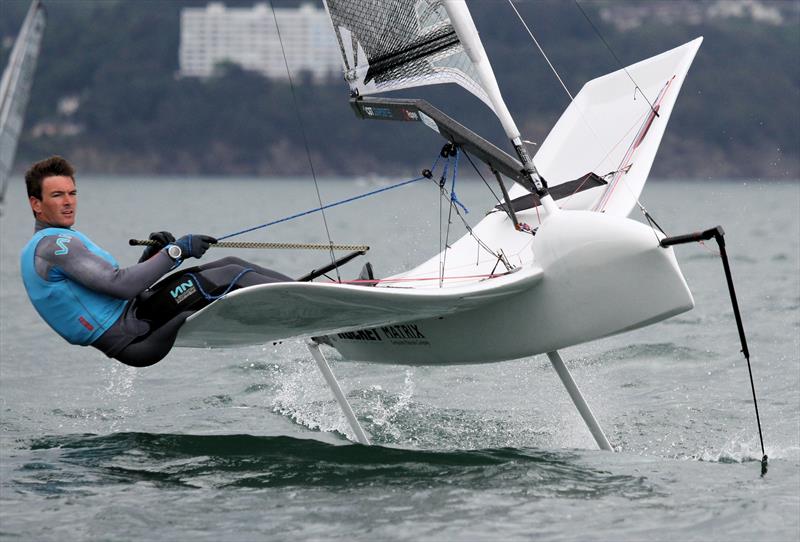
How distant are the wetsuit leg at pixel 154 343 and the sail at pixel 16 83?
13182mm

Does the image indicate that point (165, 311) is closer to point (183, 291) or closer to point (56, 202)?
point (183, 291)

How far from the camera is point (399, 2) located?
197 inches

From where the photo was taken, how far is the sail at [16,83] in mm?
17109

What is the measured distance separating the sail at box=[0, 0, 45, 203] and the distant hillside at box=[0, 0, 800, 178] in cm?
2609

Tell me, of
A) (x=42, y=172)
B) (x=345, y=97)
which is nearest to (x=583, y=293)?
(x=42, y=172)

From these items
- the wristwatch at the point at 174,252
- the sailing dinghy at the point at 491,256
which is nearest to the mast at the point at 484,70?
the sailing dinghy at the point at 491,256

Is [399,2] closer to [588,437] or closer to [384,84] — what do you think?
[384,84]

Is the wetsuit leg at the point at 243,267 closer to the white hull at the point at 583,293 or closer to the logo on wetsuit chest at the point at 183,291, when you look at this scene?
the logo on wetsuit chest at the point at 183,291

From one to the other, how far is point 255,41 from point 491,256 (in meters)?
85.7

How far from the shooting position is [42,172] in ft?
14.0

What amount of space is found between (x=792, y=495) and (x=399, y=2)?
2.41 meters

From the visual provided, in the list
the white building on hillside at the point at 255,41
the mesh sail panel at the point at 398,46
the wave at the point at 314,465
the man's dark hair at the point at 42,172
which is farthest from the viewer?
the white building on hillside at the point at 255,41

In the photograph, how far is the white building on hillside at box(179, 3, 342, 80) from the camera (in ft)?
227

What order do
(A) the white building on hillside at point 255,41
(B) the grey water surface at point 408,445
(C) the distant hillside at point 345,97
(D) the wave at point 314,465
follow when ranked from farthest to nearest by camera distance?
(A) the white building on hillside at point 255,41 < (C) the distant hillside at point 345,97 < (D) the wave at point 314,465 < (B) the grey water surface at point 408,445
